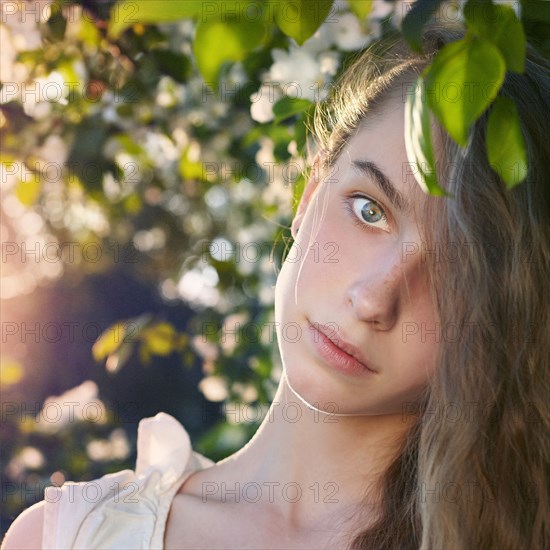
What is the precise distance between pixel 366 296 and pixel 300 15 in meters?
0.57

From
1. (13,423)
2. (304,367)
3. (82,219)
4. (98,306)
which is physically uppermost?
(304,367)

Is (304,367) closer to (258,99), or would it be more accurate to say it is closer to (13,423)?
(258,99)

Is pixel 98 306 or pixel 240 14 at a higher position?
pixel 240 14

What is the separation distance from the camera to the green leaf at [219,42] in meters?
0.50

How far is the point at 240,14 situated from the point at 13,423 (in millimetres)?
3121

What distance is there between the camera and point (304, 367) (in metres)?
1.14

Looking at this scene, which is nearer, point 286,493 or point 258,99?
point 286,493

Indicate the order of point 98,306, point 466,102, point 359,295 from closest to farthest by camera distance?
point 466,102
point 359,295
point 98,306

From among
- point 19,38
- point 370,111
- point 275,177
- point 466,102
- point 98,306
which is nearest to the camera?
point 466,102

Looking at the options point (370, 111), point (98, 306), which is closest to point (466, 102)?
point (370, 111)

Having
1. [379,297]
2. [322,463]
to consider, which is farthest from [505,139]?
[322,463]

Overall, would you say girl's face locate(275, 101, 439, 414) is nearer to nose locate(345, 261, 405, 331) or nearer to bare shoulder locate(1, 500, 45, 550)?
nose locate(345, 261, 405, 331)

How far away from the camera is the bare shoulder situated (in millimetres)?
1301

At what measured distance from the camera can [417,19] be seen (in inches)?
20.2
